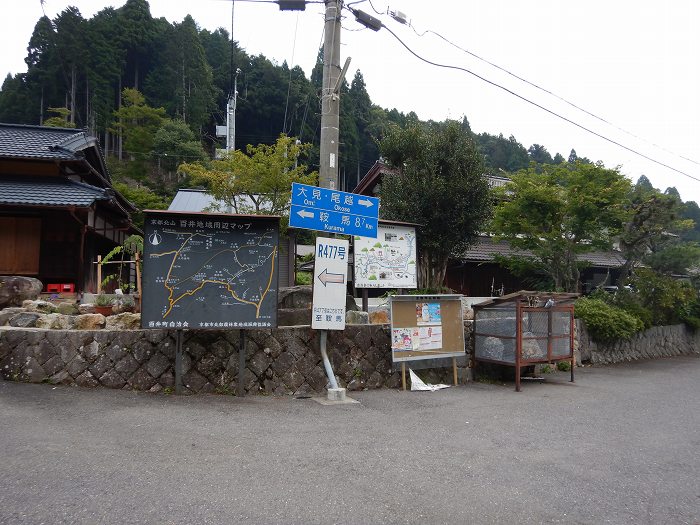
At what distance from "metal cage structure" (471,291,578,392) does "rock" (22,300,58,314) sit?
7.59m

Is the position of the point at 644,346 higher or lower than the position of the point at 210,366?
lower

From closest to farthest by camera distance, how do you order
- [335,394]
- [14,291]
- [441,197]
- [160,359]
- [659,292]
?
[160,359], [335,394], [14,291], [441,197], [659,292]

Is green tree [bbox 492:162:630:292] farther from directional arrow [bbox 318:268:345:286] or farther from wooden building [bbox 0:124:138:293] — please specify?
wooden building [bbox 0:124:138:293]

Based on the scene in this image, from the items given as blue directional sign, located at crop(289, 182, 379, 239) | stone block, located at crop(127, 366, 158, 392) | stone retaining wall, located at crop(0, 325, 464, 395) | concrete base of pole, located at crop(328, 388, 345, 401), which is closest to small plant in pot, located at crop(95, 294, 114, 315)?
stone retaining wall, located at crop(0, 325, 464, 395)

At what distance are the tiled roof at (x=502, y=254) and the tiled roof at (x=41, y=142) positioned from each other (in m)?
12.9

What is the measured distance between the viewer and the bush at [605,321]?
13.0 m

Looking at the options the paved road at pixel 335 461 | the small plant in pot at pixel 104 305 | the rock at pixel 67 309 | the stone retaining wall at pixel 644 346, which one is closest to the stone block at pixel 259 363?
the paved road at pixel 335 461

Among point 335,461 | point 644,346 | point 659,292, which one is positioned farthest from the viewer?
point 659,292

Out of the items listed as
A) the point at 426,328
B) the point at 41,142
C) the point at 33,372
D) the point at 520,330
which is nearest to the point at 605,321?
the point at 520,330

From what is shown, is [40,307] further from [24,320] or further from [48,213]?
[48,213]

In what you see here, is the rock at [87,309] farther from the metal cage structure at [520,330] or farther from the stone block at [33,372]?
the metal cage structure at [520,330]

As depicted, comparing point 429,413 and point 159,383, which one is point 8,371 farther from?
point 429,413

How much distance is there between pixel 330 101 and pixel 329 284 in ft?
10.7

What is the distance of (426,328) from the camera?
8273mm
